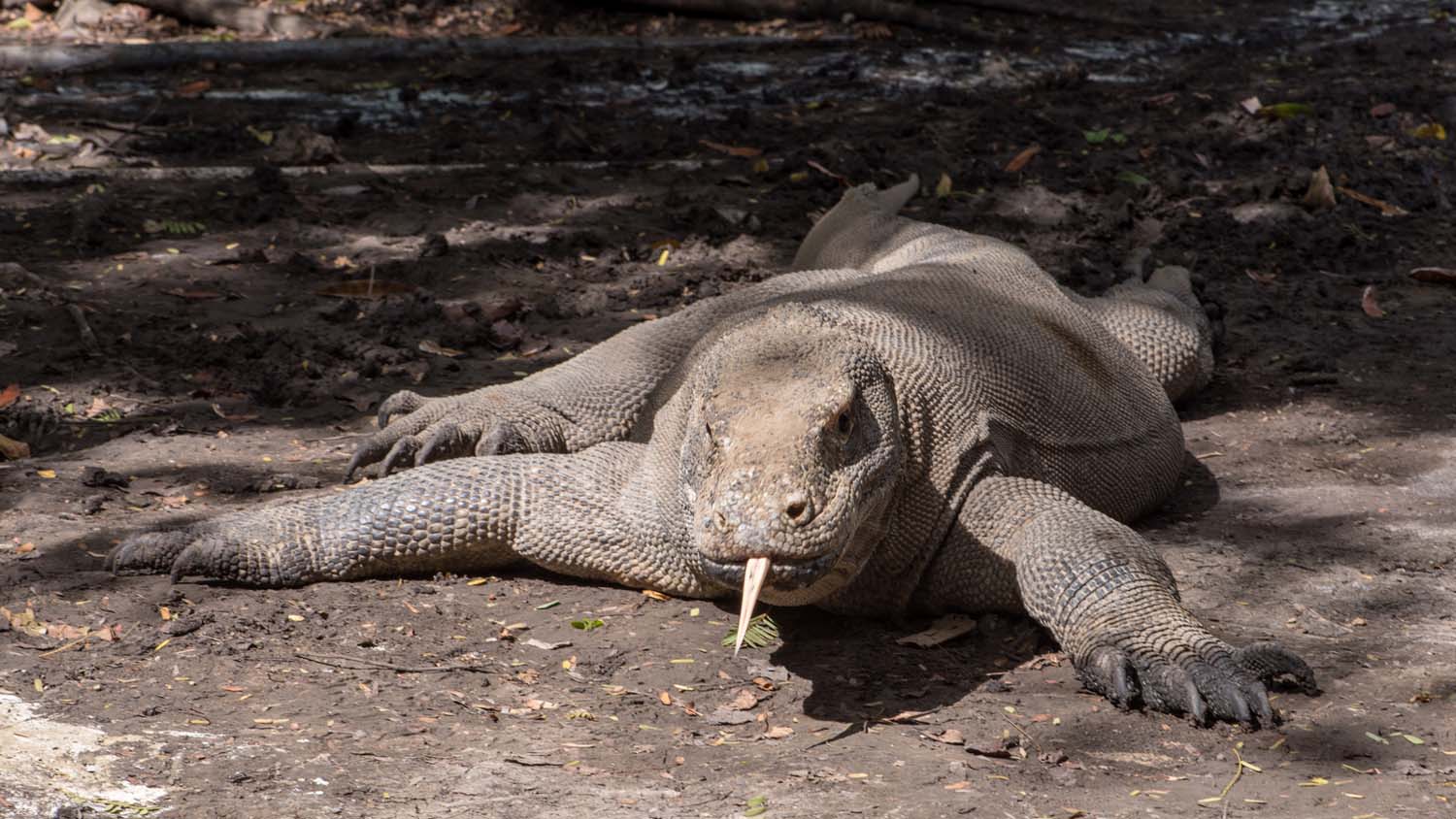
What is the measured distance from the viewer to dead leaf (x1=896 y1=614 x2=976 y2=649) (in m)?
3.86

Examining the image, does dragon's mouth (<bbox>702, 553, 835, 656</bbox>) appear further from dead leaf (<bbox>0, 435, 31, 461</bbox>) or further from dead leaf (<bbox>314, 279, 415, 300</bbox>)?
dead leaf (<bbox>314, 279, 415, 300</bbox>)

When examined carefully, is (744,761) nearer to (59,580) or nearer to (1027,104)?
(59,580)

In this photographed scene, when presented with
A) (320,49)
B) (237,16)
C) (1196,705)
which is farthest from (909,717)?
(237,16)

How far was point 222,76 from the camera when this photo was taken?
9617 millimetres

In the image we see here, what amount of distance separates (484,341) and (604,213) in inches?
59.4

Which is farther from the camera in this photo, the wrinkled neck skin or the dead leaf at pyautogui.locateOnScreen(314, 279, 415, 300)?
the dead leaf at pyautogui.locateOnScreen(314, 279, 415, 300)

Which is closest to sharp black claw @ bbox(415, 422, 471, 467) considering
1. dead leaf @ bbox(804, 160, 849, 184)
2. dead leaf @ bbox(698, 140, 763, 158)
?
dead leaf @ bbox(804, 160, 849, 184)

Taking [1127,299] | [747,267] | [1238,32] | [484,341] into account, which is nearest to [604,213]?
[747,267]

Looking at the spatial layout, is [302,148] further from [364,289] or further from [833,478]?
[833,478]

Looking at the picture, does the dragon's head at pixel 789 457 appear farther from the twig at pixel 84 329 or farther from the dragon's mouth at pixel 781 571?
the twig at pixel 84 329

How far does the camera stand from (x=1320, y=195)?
7.62m

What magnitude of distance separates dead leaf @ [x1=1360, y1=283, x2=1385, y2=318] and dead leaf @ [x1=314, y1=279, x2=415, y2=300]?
13.0 ft

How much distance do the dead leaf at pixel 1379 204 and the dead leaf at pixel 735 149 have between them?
296cm

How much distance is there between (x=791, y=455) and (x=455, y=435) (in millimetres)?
1750
